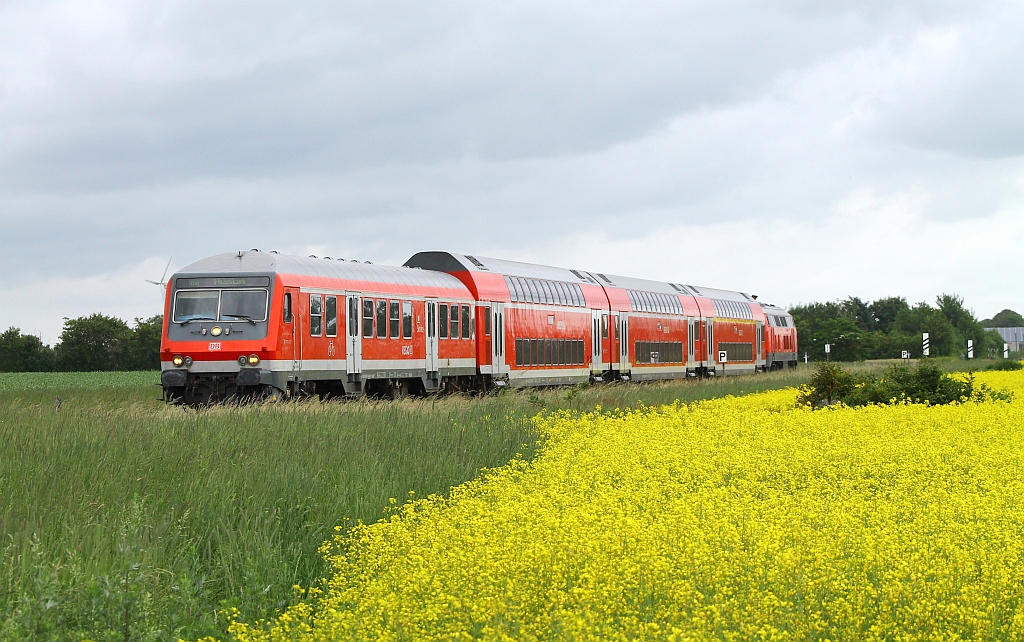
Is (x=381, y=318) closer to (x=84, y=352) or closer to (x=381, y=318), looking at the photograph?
(x=381, y=318)

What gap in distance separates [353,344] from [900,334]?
101061 millimetres

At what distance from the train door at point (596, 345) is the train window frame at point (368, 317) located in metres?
12.5

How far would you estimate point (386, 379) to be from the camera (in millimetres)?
25359

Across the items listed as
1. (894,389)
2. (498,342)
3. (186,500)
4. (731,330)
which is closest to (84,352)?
(731,330)

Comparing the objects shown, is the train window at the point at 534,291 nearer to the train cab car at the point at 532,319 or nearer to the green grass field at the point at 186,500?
the train cab car at the point at 532,319

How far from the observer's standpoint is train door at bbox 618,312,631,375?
37500 millimetres

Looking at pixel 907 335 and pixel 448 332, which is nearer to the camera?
pixel 448 332

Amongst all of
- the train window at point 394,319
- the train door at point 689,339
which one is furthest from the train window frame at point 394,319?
the train door at point 689,339

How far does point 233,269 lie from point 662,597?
16416mm

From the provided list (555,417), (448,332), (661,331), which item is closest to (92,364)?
(661,331)

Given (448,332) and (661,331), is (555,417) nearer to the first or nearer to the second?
(448,332)

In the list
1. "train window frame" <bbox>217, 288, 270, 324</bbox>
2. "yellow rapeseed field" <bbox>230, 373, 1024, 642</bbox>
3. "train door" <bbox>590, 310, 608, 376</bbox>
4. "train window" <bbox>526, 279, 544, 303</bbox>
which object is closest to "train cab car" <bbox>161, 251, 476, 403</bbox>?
"train window frame" <bbox>217, 288, 270, 324</bbox>

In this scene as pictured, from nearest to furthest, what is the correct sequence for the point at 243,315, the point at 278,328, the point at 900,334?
the point at 278,328 < the point at 243,315 < the point at 900,334

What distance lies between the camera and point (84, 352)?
2776 inches
